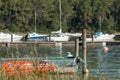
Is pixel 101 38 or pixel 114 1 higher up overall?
pixel 114 1

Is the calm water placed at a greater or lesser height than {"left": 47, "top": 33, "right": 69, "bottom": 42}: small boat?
lesser

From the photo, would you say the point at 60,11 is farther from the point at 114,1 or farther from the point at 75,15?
the point at 114,1

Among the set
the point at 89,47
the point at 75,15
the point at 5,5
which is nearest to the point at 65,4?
the point at 75,15

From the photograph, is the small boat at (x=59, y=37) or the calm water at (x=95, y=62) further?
the small boat at (x=59, y=37)

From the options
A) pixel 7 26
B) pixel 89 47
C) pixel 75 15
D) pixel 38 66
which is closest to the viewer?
pixel 38 66

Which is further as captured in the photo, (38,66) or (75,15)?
(75,15)

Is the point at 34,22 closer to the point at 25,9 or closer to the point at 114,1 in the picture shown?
the point at 25,9

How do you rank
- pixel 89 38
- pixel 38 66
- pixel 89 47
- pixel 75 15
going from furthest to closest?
pixel 75 15, pixel 89 38, pixel 89 47, pixel 38 66

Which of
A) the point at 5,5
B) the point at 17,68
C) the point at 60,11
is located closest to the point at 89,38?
the point at 60,11

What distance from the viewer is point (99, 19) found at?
95.1 metres

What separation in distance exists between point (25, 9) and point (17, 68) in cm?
7999

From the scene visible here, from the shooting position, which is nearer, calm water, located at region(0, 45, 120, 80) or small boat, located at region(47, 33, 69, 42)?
calm water, located at region(0, 45, 120, 80)

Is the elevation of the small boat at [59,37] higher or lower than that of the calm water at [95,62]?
higher

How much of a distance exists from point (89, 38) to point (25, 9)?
58.5 ft
